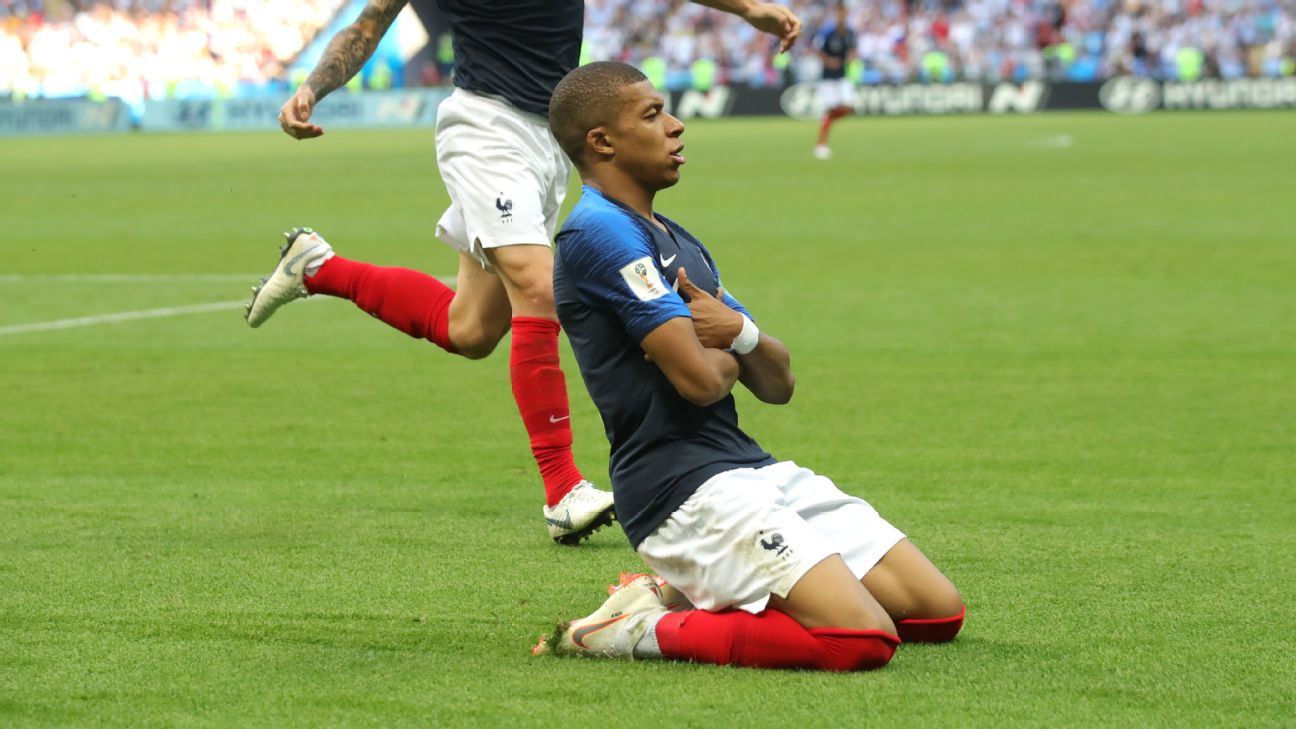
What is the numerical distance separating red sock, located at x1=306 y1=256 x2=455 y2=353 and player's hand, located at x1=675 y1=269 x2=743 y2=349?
2229 mm

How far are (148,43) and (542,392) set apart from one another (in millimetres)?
46066

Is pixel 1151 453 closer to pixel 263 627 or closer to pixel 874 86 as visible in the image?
pixel 263 627

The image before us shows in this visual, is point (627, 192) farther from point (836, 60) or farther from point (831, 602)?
point (836, 60)

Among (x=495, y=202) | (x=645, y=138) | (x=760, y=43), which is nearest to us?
(x=645, y=138)

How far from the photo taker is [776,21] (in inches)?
249

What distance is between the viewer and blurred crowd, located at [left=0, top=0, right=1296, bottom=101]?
45.4 metres

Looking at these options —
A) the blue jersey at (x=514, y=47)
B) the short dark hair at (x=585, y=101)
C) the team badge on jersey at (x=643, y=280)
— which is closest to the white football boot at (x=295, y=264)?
the blue jersey at (x=514, y=47)

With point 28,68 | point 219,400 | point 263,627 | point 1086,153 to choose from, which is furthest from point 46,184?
point 28,68

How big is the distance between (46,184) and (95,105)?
62.6ft

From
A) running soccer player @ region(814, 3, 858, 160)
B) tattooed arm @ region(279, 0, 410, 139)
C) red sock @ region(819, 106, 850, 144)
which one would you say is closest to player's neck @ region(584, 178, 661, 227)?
tattooed arm @ region(279, 0, 410, 139)

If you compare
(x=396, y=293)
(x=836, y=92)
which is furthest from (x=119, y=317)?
(x=836, y=92)

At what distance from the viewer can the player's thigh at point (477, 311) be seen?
6.52 metres

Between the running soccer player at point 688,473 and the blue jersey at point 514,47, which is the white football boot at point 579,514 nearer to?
the running soccer player at point 688,473

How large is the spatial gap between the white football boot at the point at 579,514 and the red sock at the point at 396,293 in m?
0.96
